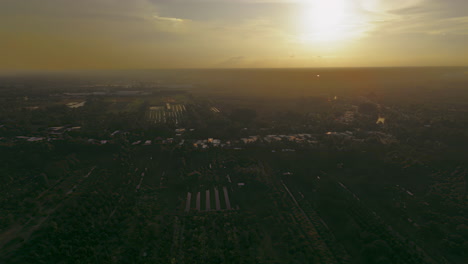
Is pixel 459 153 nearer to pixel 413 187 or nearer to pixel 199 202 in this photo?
pixel 413 187

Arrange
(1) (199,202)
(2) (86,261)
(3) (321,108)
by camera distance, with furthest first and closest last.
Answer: (3) (321,108), (1) (199,202), (2) (86,261)

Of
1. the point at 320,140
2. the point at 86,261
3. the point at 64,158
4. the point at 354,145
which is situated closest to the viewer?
the point at 86,261

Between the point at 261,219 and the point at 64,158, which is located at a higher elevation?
the point at 64,158

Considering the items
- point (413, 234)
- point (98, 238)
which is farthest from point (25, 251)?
point (413, 234)

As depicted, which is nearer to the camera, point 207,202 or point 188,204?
point 188,204

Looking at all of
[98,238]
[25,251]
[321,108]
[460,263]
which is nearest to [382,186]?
[460,263]

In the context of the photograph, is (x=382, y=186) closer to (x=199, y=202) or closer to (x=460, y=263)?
(x=460, y=263)

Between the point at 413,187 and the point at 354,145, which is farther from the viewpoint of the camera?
the point at 354,145

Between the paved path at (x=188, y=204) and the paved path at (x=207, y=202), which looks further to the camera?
the paved path at (x=207, y=202)

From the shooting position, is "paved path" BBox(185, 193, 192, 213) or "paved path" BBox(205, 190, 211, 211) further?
"paved path" BBox(205, 190, 211, 211)
